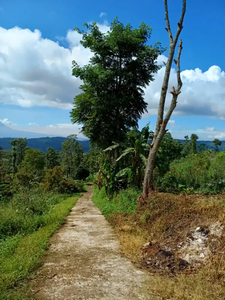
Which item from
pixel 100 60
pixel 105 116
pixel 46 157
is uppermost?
pixel 100 60

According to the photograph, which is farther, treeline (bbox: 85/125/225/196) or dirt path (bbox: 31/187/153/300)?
treeline (bbox: 85/125/225/196)

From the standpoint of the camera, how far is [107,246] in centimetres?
646

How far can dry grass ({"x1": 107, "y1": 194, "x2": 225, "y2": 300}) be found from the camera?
12.9 ft

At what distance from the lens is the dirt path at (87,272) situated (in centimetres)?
402

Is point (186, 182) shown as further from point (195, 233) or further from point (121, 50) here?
point (121, 50)

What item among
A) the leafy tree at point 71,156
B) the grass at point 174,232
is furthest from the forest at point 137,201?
the leafy tree at point 71,156

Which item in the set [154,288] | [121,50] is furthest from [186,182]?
[121,50]

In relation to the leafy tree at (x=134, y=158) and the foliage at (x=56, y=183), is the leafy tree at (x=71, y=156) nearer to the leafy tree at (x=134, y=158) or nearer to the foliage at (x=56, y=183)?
the foliage at (x=56, y=183)

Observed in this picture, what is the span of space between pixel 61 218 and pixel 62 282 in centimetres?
542

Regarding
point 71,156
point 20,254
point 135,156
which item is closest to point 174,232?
point 20,254

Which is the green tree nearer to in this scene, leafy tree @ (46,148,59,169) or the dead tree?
the dead tree

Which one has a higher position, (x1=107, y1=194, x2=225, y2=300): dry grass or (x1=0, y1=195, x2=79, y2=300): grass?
(x1=107, y1=194, x2=225, y2=300): dry grass

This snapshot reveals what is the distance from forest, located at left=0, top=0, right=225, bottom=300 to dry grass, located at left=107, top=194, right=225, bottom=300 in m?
0.02

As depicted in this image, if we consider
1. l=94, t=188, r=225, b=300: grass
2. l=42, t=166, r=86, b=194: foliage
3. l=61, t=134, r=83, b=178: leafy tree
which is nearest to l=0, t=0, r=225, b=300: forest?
l=94, t=188, r=225, b=300: grass
